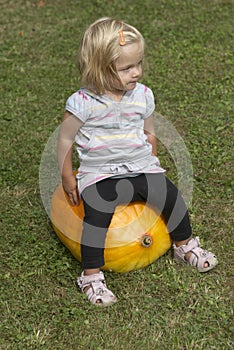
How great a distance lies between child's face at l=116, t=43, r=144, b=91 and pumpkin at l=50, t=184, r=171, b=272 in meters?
0.79

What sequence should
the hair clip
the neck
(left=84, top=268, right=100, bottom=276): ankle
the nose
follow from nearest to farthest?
the hair clip
the nose
the neck
(left=84, top=268, right=100, bottom=276): ankle

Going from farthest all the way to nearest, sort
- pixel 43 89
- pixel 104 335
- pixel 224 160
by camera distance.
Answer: pixel 43 89
pixel 224 160
pixel 104 335

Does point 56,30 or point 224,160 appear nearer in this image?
point 224,160

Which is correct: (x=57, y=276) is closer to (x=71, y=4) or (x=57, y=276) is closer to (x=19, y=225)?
(x=19, y=225)

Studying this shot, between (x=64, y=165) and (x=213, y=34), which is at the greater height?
(x=64, y=165)

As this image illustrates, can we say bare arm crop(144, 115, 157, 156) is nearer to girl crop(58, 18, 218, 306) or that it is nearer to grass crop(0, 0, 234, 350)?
girl crop(58, 18, 218, 306)

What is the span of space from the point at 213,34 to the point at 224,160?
2653 millimetres

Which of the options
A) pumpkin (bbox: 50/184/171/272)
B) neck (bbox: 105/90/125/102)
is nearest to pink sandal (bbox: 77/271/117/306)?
pumpkin (bbox: 50/184/171/272)

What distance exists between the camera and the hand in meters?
3.78

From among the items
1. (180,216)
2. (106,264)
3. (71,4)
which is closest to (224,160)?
(180,216)

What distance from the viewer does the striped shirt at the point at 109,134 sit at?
11.9 ft

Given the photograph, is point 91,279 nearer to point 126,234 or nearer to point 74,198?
point 126,234

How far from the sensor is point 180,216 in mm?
3852

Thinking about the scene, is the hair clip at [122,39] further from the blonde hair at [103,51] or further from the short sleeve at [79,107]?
the short sleeve at [79,107]
